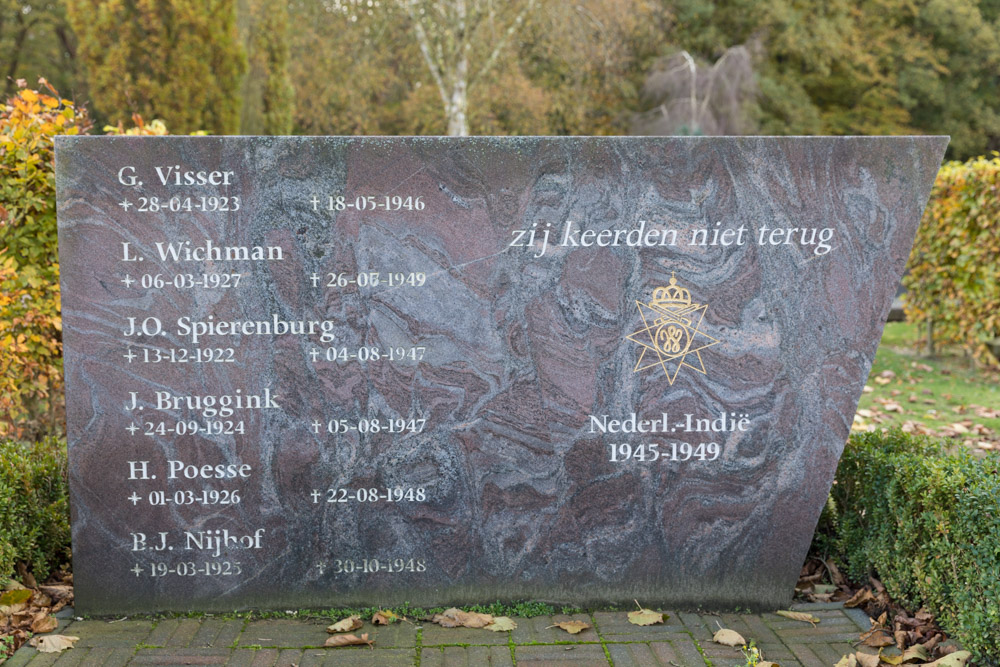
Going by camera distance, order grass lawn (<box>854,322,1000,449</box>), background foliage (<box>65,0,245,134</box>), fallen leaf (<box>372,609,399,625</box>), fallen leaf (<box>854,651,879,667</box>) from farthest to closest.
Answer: background foliage (<box>65,0,245,134</box>)
grass lawn (<box>854,322,1000,449</box>)
fallen leaf (<box>372,609,399,625</box>)
fallen leaf (<box>854,651,879,667</box>)

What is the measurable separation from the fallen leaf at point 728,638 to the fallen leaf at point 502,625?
802mm

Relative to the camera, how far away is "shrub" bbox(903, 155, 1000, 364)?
7.24 metres

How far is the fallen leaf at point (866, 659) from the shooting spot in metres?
2.77

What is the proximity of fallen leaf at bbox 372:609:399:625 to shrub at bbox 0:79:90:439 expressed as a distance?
7.25 feet

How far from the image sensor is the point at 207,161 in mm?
3004

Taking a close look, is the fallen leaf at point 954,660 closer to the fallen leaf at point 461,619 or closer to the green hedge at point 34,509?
the fallen leaf at point 461,619

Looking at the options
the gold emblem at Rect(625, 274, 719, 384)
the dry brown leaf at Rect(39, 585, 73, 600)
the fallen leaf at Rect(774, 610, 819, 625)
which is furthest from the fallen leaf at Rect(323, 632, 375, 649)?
the fallen leaf at Rect(774, 610, 819, 625)

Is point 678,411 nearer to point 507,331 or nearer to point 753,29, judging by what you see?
point 507,331

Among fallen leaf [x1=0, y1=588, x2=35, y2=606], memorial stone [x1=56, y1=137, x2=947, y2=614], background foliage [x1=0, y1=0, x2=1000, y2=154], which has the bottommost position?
fallen leaf [x1=0, y1=588, x2=35, y2=606]

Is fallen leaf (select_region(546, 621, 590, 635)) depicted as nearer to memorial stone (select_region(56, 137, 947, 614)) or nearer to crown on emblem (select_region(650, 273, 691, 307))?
memorial stone (select_region(56, 137, 947, 614))

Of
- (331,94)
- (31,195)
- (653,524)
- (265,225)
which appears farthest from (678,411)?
(331,94)

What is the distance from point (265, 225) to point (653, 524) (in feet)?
6.67

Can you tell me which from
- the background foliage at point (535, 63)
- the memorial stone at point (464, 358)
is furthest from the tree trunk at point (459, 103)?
the memorial stone at point (464, 358)

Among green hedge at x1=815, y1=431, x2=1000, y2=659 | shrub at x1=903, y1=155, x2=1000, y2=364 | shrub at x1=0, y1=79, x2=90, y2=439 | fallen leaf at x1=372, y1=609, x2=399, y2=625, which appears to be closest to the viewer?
green hedge at x1=815, y1=431, x2=1000, y2=659
